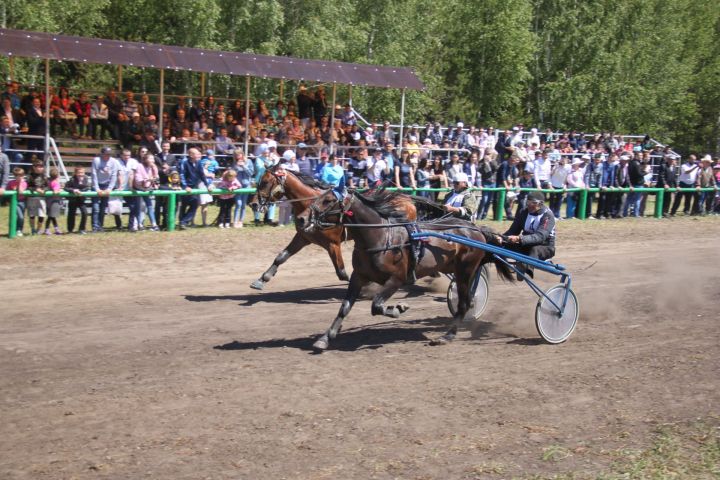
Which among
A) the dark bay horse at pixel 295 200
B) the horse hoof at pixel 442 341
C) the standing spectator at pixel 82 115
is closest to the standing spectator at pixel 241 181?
the standing spectator at pixel 82 115

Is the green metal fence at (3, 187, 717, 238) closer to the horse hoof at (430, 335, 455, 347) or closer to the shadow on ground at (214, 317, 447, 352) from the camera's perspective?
the shadow on ground at (214, 317, 447, 352)

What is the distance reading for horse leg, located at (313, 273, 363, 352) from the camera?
9539mm

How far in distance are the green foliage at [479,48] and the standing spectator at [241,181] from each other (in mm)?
11758

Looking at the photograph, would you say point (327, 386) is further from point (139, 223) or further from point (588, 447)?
point (139, 223)

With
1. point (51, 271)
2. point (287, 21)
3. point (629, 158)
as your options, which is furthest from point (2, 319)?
point (287, 21)

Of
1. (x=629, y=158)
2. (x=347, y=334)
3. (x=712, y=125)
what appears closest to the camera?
(x=347, y=334)

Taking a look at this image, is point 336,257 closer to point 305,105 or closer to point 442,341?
point 442,341

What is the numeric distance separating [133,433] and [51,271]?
745 cm

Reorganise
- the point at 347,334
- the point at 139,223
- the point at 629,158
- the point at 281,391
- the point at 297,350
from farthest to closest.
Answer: the point at 629,158 < the point at 139,223 < the point at 347,334 < the point at 297,350 < the point at 281,391

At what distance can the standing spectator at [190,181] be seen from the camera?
17984mm

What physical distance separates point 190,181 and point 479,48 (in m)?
20.2

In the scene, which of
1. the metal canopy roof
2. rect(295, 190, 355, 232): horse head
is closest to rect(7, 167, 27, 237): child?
the metal canopy roof

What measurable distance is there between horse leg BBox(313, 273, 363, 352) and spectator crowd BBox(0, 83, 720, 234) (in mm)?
8418

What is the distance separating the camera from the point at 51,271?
13703 mm
